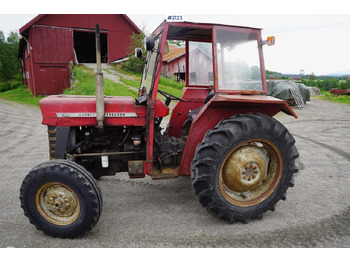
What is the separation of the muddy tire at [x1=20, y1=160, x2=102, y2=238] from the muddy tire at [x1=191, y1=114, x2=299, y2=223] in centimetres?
112

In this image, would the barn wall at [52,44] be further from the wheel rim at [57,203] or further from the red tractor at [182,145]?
the wheel rim at [57,203]

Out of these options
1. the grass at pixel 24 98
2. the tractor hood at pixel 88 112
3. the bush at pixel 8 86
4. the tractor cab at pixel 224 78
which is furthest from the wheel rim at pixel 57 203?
the bush at pixel 8 86

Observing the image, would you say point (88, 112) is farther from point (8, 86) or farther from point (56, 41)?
point (8, 86)

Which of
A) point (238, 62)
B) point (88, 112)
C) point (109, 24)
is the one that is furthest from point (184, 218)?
point (109, 24)

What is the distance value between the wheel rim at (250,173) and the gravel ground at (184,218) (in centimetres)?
30

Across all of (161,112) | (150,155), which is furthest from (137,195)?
(161,112)

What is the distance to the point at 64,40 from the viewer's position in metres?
16.0

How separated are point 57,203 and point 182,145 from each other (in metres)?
1.69

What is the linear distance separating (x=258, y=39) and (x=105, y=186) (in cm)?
304

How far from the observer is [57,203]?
2.69 metres

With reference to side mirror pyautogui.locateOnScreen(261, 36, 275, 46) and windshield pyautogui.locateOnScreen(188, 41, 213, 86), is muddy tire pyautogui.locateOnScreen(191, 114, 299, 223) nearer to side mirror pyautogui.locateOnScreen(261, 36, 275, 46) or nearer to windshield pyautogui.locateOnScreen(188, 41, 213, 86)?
side mirror pyautogui.locateOnScreen(261, 36, 275, 46)

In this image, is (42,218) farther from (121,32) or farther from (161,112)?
(121,32)

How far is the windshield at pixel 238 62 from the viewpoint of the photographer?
3.17 m

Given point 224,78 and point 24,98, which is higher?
point 24,98
